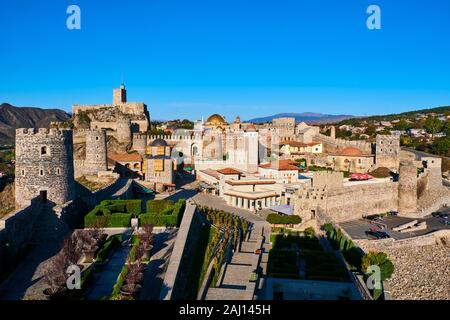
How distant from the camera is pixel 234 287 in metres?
10.5

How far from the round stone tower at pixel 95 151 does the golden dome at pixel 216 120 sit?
18202mm

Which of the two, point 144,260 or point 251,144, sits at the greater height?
point 251,144

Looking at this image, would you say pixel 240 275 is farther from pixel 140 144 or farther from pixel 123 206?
pixel 140 144

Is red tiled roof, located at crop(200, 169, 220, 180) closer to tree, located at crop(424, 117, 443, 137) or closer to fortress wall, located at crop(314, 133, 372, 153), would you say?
fortress wall, located at crop(314, 133, 372, 153)

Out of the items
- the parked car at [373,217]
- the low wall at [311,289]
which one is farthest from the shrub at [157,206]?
the parked car at [373,217]

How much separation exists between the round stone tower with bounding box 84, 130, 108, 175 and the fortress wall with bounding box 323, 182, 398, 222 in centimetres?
1183

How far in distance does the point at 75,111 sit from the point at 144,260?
114 ft

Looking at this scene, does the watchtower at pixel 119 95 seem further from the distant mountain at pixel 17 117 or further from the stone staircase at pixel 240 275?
the stone staircase at pixel 240 275

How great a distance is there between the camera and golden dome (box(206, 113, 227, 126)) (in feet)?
130

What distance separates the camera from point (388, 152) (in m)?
29.9
